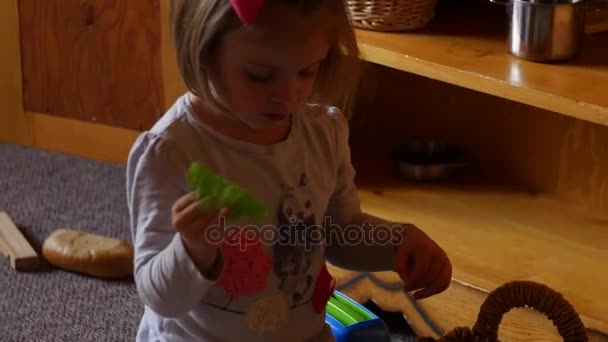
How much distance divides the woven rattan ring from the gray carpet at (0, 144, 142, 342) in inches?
24.5

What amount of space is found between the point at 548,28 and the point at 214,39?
61 cm

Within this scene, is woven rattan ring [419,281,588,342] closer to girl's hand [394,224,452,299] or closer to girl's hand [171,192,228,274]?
girl's hand [394,224,452,299]

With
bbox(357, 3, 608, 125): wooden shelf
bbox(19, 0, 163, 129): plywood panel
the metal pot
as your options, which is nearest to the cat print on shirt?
bbox(357, 3, 608, 125): wooden shelf

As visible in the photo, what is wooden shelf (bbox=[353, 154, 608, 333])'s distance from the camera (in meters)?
1.31

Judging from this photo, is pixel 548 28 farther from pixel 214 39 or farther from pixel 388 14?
pixel 214 39

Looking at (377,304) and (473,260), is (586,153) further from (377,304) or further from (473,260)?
(377,304)

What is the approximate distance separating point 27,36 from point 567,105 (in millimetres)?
1121

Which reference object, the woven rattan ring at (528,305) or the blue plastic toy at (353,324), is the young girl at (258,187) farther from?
the blue plastic toy at (353,324)

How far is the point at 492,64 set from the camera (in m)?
1.33

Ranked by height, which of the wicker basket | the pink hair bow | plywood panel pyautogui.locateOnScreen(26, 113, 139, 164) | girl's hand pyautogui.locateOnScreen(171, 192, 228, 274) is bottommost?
plywood panel pyautogui.locateOnScreen(26, 113, 139, 164)

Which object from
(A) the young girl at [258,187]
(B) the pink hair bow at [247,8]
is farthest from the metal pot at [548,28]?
(B) the pink hair bow at [247,8]

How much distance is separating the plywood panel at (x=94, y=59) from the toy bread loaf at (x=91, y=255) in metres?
0.32

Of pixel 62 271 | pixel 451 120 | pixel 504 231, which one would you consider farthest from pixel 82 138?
pixel 504 231

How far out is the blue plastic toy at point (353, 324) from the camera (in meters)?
1.21
